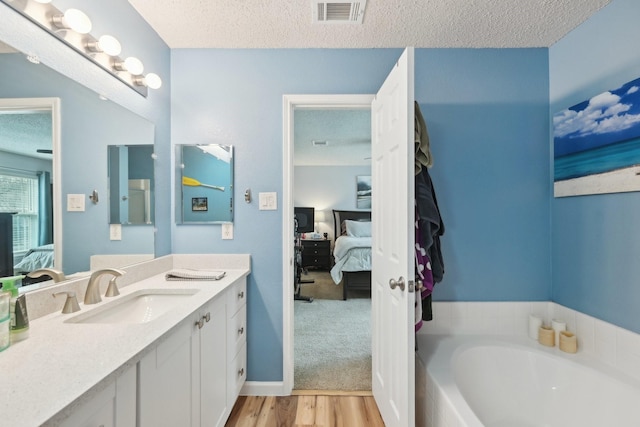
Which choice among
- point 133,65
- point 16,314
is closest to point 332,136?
point 133,65

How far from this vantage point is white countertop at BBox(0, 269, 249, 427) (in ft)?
1.86

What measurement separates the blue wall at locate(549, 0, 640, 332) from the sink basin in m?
2.22

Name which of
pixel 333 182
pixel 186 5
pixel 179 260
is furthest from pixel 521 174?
pixel 333 182

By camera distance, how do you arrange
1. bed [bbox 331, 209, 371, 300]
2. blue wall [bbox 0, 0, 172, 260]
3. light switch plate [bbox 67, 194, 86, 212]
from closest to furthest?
blue wall [bbox 0, 0, 172, 260] < light switch plate [bbox 67, 194, 86, 212] < bed [bbox 331, 209, 371, 300]

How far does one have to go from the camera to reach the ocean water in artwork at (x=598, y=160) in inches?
54.2

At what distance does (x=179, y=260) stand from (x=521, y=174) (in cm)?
245

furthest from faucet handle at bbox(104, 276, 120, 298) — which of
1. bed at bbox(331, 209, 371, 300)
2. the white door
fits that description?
bed at bbox(331, 209, 371, 300)

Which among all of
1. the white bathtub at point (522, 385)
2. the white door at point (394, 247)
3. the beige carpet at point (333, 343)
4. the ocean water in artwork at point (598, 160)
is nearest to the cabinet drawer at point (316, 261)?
the beige carpet at point (333, 343)

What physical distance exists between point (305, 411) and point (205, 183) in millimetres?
1661

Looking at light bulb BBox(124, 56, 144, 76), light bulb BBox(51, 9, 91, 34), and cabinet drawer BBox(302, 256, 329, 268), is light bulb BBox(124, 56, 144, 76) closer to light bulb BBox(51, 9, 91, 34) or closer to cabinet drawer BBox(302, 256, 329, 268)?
light bulb BBox(51, 9, 91, 34)

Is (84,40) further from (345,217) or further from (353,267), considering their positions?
(345,217)

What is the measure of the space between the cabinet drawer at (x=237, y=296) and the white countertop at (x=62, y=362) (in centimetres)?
49

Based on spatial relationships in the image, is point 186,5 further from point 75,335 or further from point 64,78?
point 75,335

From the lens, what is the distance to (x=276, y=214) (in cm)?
197
